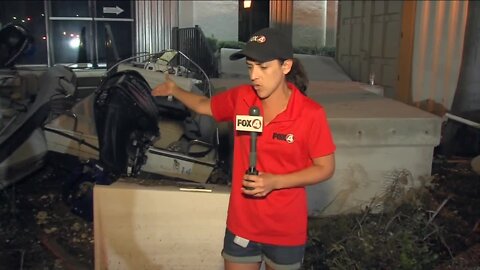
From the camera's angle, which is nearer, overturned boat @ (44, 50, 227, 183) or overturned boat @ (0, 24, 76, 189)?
overturned boat @ (44, 50, 227, 183)

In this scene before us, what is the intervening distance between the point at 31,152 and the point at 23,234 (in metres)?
1.14

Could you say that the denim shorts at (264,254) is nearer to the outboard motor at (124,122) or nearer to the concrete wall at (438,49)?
the outboard motor at (124,122)

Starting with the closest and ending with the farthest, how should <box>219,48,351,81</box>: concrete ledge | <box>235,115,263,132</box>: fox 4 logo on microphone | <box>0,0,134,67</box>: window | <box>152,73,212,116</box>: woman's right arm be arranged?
<box>235,115,263,132</box>: fox 4 logo on microphone < <box>152,73,212,116</box>: woman's right arm < <box>219,48,351,81</box>: concrete ledge < <box>0,0,134,67</box>: window

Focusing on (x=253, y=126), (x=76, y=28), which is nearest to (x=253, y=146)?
(x=253, y=126)

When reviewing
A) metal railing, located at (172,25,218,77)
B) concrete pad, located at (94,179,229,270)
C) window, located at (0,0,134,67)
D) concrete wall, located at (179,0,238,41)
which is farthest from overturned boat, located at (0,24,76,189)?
concrete wall, located at (179,0,238,41)

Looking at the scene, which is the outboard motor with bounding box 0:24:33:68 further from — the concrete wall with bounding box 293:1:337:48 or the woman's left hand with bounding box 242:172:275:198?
the concrete wall with bounding box 293:1:337:48

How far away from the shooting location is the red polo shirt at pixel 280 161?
230cm

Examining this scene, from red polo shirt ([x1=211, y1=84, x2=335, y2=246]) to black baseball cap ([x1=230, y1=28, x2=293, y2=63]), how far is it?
0.23m

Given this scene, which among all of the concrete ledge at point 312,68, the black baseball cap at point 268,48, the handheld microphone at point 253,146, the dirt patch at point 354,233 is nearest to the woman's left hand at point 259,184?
the handheld microphone at point 253,146

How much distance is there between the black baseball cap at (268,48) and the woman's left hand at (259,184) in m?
0.50

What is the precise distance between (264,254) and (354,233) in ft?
6.25

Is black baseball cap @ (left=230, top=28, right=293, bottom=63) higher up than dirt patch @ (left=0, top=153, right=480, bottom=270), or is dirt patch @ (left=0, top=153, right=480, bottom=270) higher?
black baseball cap @ (left=230, top=28, right=293, bottom=63)

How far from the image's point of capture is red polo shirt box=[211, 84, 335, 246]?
7.55 ft

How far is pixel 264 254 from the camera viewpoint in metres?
2.50
